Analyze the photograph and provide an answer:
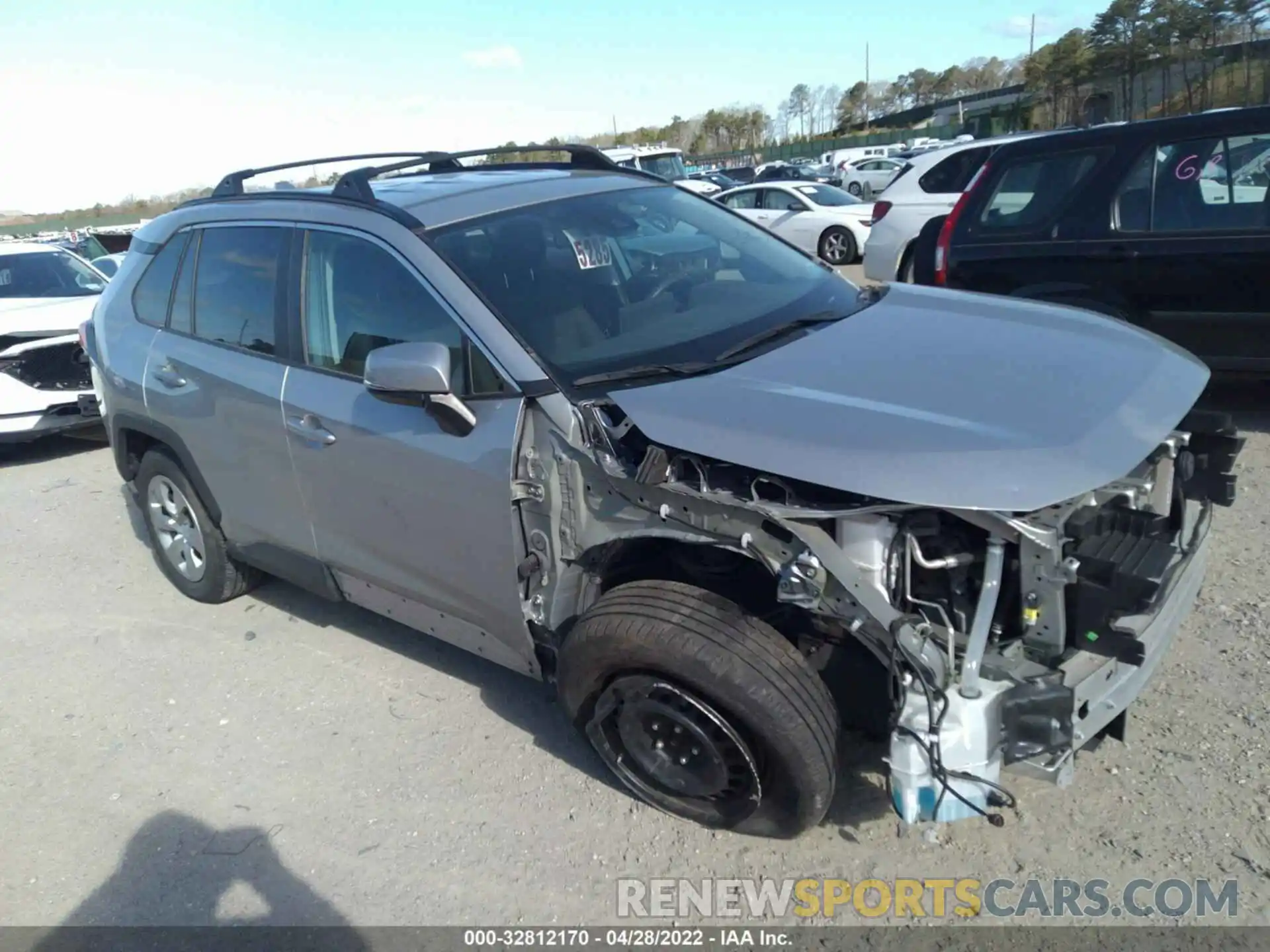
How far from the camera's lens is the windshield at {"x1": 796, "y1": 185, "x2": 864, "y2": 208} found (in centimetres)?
1568

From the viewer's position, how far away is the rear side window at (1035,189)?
222 inches

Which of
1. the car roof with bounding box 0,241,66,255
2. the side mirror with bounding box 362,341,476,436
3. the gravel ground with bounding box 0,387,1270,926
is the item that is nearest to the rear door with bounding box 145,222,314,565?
the gravel ground with bounding box 0,387,1270,926

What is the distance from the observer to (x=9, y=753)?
12.4 ft

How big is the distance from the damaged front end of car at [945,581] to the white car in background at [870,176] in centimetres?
2905

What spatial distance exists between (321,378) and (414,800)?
1.52 m

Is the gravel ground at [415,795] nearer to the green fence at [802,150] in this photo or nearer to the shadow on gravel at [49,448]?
the shadow on gravel at [49,448]

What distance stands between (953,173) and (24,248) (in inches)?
365

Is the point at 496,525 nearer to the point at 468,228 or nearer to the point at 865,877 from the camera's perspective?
the point at 468,228

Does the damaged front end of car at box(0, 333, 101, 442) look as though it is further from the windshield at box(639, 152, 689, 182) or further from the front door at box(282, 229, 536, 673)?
the windshield at box(639, 152, 689, 182)

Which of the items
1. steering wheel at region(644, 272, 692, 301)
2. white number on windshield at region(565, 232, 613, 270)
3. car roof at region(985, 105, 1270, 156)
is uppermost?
car roof at region(985, 105, 1270, 156)

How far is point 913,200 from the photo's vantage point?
9.58m

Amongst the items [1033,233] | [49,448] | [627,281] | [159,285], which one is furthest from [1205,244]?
[49,448]

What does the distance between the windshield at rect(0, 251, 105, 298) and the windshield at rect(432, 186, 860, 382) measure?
7.15 meters

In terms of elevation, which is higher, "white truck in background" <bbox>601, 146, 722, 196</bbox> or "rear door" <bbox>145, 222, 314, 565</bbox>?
"white truck in background" <bbox>601, 146, 722, 196</bbox>
